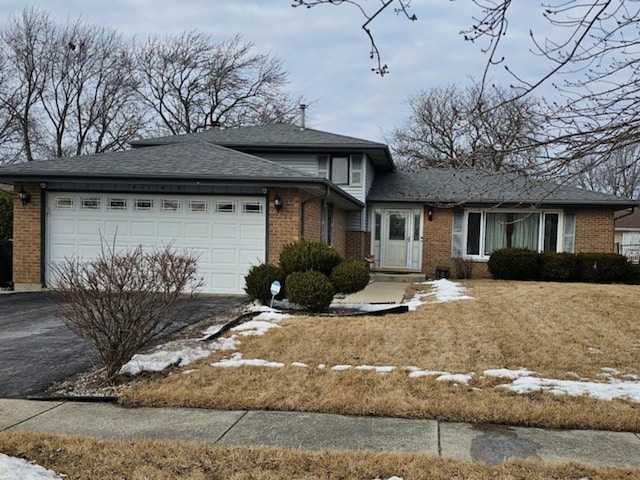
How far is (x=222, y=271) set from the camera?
12.0 m

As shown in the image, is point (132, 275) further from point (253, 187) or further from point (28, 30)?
point (28, 30)

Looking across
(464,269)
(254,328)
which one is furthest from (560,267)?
(254,328)

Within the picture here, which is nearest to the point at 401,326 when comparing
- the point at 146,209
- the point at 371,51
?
the point at 371,51

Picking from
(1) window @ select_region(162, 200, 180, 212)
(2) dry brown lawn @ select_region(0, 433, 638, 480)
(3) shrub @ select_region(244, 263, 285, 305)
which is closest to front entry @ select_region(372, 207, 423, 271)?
(1) window @ select_region(162, 200, 180, 212)

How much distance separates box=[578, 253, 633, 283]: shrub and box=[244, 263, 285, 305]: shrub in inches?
417

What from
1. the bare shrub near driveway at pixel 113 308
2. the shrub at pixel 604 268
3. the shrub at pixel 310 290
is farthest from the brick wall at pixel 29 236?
the shrub at pixel 604 268

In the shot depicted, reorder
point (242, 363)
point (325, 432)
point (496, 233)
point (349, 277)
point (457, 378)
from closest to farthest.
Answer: point (325, 432) → point (457, 378) → point (242, 363) → point (349, 277) → point (496, 233)

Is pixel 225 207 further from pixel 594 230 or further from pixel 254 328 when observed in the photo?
pixel 594 230

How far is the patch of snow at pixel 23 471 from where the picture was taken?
10.5 feet

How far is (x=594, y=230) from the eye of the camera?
1716cm

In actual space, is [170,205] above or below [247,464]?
above

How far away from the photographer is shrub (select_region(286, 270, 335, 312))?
9430 mm

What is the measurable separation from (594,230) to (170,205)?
13.3m

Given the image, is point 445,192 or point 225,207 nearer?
point 225,207
